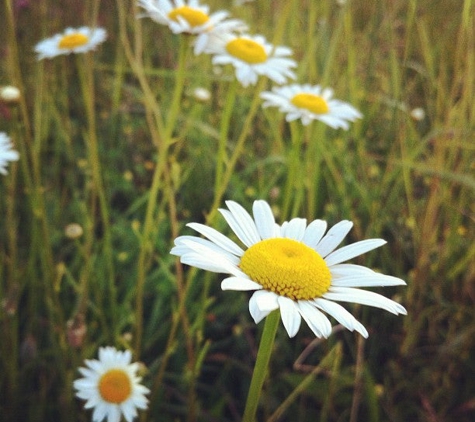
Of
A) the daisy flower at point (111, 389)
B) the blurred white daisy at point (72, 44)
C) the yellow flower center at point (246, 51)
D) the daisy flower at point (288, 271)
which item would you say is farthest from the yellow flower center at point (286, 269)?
the blurred white daisy at point (72, 44)

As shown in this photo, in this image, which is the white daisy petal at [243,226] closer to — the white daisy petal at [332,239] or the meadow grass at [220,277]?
the white daisy petal at [332,239]

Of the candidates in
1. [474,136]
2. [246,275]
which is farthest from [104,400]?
[474,136]

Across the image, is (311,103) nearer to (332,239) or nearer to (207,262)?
(332,239)

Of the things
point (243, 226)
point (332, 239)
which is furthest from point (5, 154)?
point (332, 239)

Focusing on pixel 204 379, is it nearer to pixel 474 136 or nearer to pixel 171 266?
pixel 171 266

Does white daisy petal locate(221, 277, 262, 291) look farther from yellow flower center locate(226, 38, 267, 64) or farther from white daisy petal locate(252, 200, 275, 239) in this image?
yellow flower center locate(226, 38, 267, 64)

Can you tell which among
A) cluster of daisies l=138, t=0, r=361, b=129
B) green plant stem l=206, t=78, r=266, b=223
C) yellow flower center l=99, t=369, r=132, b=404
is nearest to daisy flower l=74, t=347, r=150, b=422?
yellow flower center l=99, t=369, r=132, b=404

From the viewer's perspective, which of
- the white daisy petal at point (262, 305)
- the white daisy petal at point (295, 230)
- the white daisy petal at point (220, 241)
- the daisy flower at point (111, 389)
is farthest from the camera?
the daisy flower at point (111, 389)
